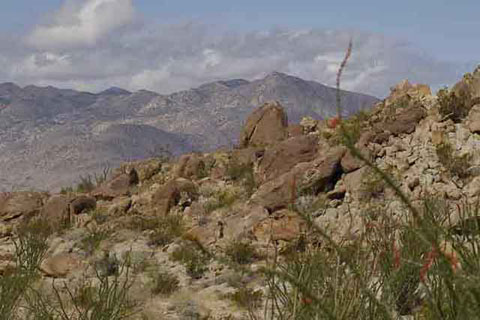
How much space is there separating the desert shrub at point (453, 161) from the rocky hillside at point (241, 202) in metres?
0.02

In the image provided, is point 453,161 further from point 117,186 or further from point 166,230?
point 117,186

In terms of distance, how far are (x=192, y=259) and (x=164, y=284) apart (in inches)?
58.4

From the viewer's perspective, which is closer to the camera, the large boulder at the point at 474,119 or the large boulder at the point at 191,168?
the large boulder at the point at 474,119

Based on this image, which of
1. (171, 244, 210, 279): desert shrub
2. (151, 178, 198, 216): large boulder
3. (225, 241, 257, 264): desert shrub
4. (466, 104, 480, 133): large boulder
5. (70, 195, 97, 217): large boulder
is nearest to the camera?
(171, 244, 210, 279): desert shrub

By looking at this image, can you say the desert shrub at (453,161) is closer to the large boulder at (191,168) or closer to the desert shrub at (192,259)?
the desert shrub at (192,259)

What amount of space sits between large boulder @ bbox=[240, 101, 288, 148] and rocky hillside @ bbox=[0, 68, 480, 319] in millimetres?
70

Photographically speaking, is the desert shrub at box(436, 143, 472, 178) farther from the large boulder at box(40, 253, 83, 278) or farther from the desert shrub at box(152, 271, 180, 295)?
the large boulder at box(40, 253, 83, 278)

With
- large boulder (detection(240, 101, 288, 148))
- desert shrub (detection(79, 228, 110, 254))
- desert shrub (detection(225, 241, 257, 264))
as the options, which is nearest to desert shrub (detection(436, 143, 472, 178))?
desert shrub (detection(225, 241, 257, 264))

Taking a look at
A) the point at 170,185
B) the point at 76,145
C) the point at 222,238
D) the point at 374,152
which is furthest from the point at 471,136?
the point at 76,145

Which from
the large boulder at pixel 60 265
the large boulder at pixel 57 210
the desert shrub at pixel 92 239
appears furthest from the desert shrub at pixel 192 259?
the large boulder at pixel 57 210

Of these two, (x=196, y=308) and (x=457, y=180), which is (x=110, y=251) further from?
(x=457, y=180)

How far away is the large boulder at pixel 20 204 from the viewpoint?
18344 mm

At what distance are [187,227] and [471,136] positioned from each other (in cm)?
679

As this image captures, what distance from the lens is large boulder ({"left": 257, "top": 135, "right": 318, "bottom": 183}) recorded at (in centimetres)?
1673
